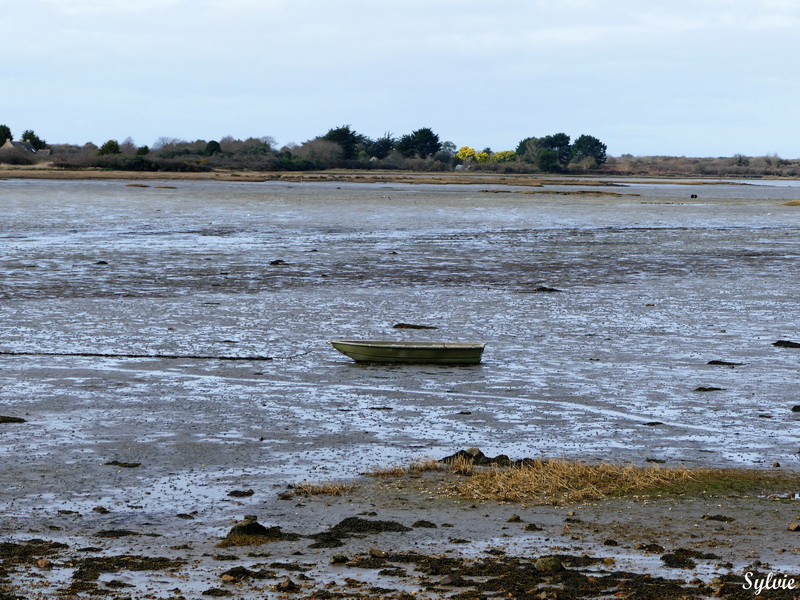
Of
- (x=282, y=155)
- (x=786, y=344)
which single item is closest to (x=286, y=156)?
(x=282, y=155)

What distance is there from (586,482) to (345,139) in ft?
533

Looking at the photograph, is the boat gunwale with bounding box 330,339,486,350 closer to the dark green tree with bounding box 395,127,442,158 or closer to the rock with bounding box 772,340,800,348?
the rock with bounding box 772,340,800,348

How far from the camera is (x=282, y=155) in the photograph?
161 m

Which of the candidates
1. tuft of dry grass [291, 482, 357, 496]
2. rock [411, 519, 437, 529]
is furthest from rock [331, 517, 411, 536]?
tuft of dry grass [291, 482, 357, 496]

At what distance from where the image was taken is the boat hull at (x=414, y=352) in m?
15.0

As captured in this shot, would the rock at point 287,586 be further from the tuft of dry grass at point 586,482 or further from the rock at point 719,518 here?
the rock at point 719,518

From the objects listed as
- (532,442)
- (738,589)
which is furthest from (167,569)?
(532,442)

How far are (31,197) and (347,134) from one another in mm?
105894

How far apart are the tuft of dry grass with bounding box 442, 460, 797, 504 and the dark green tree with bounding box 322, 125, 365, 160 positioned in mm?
160135

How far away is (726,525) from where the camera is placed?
838 centimetres

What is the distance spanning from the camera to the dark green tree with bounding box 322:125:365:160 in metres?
169

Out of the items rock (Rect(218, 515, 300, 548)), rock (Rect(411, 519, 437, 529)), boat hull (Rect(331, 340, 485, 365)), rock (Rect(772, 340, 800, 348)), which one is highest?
boat hull (Rect(331, 340, 485, 365))

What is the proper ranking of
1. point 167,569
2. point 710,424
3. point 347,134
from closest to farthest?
point 167,569, point 710,424, point 347,134

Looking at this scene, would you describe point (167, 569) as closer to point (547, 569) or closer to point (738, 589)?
point (547, 569)
